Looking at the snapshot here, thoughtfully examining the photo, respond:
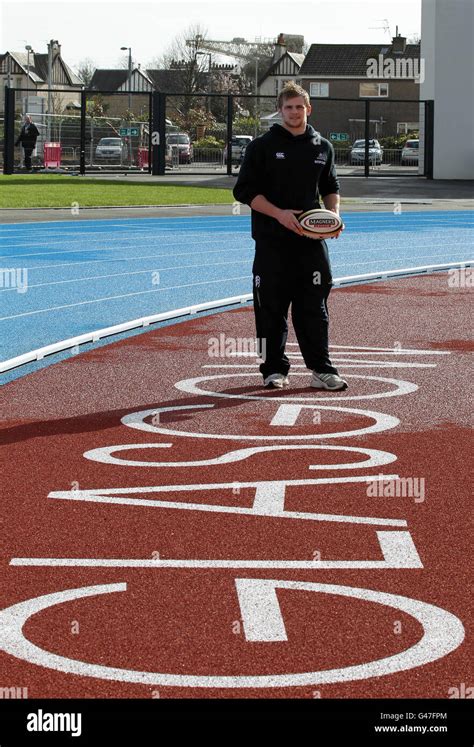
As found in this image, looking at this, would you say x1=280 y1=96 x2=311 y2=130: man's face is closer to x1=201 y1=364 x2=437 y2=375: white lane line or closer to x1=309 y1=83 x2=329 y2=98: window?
x1=201 y1=364 x2=437 y2=375: white lane line

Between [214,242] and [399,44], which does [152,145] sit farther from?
[399,44]

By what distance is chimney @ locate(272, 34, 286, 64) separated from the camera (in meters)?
117

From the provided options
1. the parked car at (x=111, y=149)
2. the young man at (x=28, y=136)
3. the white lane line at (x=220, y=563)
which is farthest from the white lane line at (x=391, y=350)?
the parked car at (x=111, y=149)

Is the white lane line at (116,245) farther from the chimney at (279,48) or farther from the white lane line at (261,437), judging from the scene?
the chimney at (279,48)

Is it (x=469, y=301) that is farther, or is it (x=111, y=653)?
(x=469, y=301)

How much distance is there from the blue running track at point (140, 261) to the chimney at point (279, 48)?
92.4m

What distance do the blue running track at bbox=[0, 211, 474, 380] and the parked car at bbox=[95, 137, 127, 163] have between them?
20031mm

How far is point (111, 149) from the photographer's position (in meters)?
47.0

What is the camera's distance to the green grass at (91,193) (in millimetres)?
29000

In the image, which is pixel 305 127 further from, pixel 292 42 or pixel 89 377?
pixel 292 42

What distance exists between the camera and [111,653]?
14.0 ft
